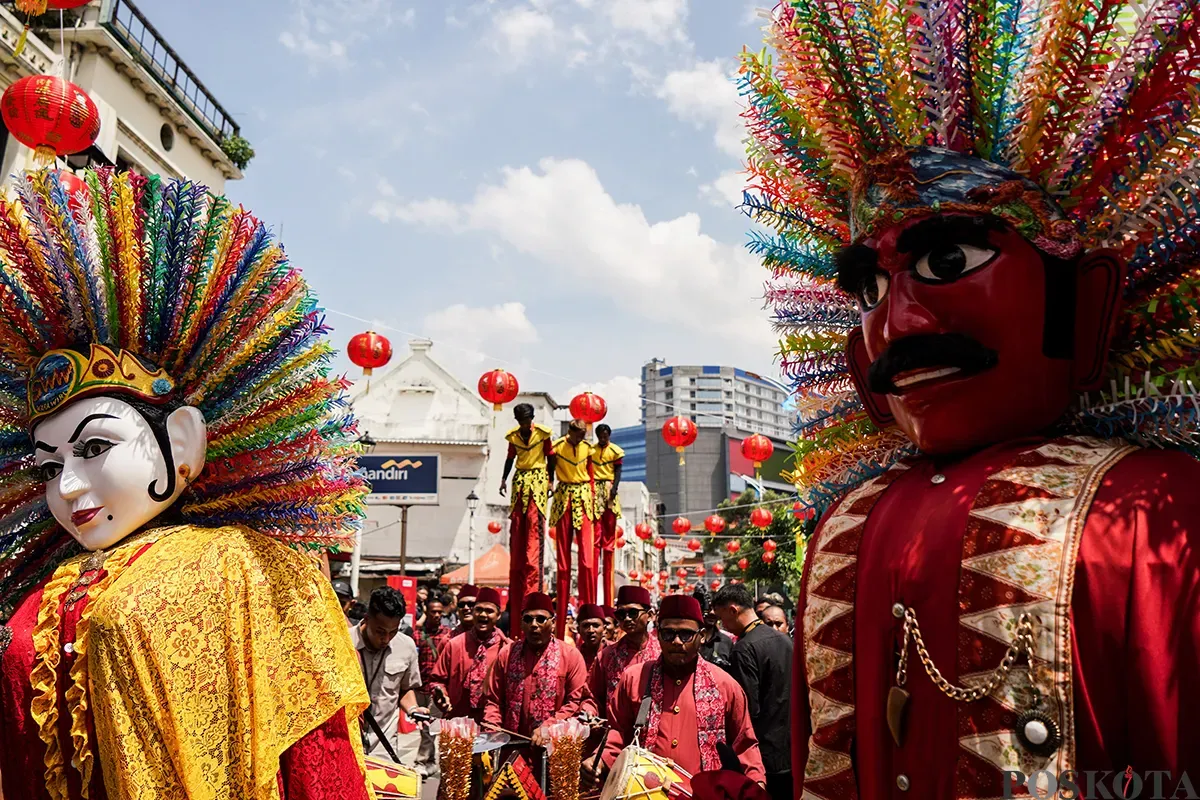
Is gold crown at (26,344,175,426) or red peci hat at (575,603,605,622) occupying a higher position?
gold crown at (26,344,175,426)

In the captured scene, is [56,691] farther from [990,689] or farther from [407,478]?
[407,478]

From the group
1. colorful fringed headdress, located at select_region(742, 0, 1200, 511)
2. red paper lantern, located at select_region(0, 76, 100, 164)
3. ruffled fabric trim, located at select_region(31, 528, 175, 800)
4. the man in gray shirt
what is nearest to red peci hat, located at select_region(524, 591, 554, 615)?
the man in gray shirt

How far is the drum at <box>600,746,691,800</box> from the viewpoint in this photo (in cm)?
353

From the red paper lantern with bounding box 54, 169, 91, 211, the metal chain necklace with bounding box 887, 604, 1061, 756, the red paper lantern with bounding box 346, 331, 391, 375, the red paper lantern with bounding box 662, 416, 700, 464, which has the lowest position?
the metal chain necklace with bounding box 887, 604, 1061, 756

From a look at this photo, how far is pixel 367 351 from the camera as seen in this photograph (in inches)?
516

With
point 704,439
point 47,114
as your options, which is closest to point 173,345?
point 47,114

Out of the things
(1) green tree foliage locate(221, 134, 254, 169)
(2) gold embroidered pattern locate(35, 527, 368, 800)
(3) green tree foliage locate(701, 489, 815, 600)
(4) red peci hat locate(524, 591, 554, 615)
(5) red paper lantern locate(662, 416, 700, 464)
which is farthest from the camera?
(3) green tree foliage locate(701, 489, 815, 600)

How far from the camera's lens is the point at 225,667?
2.56 metres

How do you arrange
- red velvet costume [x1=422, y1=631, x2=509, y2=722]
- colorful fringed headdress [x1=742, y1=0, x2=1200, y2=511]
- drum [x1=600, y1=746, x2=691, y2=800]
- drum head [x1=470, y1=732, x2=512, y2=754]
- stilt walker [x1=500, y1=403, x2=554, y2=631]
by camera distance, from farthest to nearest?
stilt walker [x1=500, y1=403, x2=554, y2=631] → red velvet costume [x1=422, y1=631, x2=509, y2=722] → drum head [x1=470, y1=732, x2=512, y2=754] → drum [x1=600, y1=746, x2=691, y2=800] → colorful fringed headdress [x1=742, y1=0, x2=1200, y2=511]

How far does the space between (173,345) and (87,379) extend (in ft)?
0.94

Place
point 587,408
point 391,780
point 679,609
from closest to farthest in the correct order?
1. point 391,780
2. point 679,609
3. point 587,408

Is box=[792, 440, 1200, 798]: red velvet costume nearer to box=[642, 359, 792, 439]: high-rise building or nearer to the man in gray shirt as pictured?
the man in gray shirt

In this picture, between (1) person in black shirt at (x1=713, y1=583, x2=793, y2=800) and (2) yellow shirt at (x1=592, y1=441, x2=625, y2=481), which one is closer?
(1) person in black shirt at (x1=713, y1=583, x2=793, y2=800)

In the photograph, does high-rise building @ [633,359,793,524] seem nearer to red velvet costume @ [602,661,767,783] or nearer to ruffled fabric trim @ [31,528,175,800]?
red velvet costume @ [602,661,767,783]
